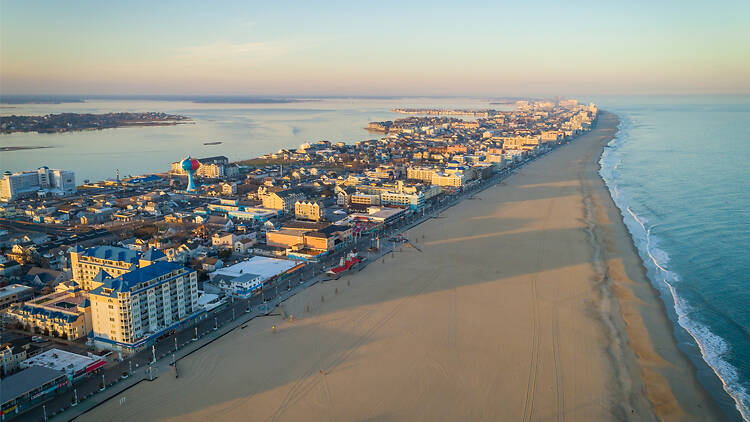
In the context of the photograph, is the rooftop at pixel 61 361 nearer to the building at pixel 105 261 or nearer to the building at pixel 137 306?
the building at pixel 137 306

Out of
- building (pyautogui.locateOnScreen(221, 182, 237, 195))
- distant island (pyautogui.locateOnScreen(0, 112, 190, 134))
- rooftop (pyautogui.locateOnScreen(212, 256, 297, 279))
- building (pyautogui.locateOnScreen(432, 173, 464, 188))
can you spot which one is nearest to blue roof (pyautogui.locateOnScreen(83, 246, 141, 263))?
rooftop (pyautogui.locateOnScreen(212, 256, 297, 279))

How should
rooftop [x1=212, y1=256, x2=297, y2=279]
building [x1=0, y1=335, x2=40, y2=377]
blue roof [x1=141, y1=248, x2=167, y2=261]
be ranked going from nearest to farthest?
building [x1=0, y1=335, x2=40, y2=377] → blue roof [x1=141, y1=248, x2=167, y2=261] → rooftop [x1=212, y1=256, x2=297, y2=279]

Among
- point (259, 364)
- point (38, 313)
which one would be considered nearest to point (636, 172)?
point (259, 364)

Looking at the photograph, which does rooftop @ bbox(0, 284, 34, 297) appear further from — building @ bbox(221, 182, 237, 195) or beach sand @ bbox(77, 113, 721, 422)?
building @ bbox(221, 182, 237, 195)

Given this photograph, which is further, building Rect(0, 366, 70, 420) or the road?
the road

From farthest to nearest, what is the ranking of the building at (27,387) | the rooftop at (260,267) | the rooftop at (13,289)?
the rooftop at (260,267), the rooftop at (13,289), the building at (27,387)

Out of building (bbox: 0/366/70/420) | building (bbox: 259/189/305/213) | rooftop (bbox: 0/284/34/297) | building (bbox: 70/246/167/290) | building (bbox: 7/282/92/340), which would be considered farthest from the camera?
building (bbox: 259/189/305/213)

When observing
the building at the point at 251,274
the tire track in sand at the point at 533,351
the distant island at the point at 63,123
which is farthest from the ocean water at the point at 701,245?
the distant island at the point at 63,123
